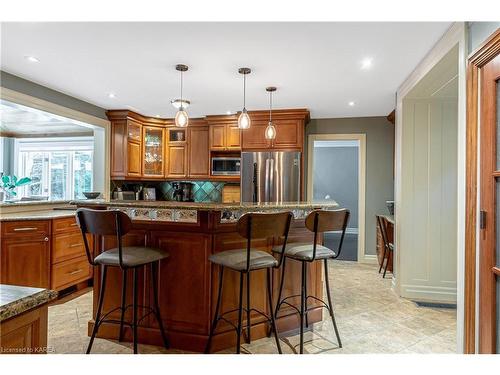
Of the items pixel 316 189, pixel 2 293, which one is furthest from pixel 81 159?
pixel 2 293

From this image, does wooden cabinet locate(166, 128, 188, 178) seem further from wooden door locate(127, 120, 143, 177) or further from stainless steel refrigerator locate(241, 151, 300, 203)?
stainless steel refrigerator locate(241, 151, 300, 203)

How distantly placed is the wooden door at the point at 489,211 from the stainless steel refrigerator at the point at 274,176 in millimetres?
2863

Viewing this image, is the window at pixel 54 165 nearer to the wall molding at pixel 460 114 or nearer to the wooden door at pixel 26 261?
the wooden door at pixel 26 261

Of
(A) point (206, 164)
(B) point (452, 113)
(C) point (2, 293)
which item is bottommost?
(C) point (2, 293)

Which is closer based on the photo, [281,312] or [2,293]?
[2,293]

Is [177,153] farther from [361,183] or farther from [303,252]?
[303,252]

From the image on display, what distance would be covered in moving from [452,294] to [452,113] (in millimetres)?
2025

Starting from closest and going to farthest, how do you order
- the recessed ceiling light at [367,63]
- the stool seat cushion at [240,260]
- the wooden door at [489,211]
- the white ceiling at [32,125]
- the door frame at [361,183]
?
1. the wooden door at [489,211]
2. the stool seat cushion at [240,260]
3. the recessed ceiling light at [367,63]
4. the white ceiling at [32,125]
5. the door frame at [361,183]

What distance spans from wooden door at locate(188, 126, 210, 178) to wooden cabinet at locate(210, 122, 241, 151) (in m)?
0.20

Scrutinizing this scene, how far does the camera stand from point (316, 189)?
857 cm

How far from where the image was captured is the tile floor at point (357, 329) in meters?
2.27

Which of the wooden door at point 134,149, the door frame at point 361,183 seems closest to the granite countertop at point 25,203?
the wooden door at point 134,149

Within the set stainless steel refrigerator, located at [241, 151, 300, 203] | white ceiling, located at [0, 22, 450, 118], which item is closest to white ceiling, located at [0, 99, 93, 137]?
white ceiling, located at [0, 22, 450, 118]
